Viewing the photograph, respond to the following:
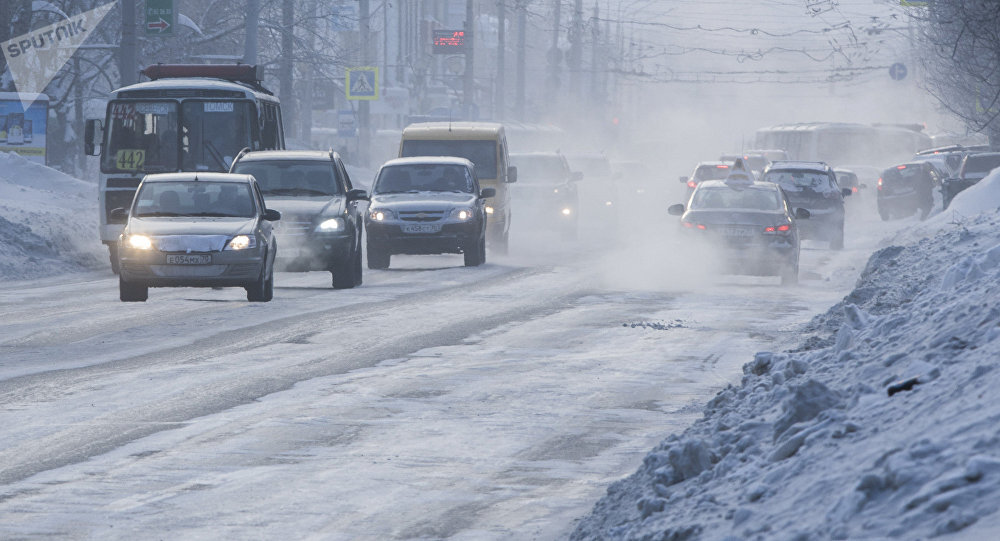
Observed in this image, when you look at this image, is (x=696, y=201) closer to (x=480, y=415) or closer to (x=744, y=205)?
(x=744, y=205)

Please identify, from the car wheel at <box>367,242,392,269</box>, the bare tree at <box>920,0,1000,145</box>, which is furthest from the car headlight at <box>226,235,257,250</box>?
the bare tree at <box>920,0,1000,145</box>

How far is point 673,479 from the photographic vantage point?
6.76m

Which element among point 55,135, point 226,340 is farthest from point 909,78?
point 226,340

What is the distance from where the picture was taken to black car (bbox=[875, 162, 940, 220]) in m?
42.1

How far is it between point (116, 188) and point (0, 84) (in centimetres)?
1633

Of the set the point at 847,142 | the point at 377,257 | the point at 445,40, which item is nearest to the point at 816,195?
the point at 377,257

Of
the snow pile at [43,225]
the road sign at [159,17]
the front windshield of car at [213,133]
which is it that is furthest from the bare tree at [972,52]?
the road sign at [159,17]

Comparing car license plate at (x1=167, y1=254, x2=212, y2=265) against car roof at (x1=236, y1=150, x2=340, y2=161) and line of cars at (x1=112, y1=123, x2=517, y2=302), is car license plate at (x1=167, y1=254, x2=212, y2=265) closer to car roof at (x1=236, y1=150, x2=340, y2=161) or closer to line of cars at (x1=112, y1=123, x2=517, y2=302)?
line of cars at (x1=112, y1=123, x2=517, y2=302)

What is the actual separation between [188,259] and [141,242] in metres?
0.57

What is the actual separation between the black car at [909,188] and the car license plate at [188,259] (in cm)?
2886

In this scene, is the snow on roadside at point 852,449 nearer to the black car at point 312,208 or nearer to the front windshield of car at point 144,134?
the black car at point 312,208

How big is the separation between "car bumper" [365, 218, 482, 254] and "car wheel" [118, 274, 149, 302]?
254 inches

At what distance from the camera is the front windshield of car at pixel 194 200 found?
17.8 m

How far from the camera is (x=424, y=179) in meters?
24.9
